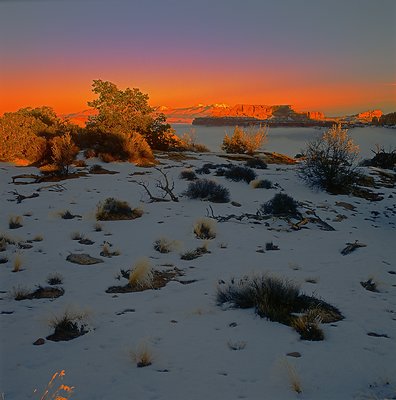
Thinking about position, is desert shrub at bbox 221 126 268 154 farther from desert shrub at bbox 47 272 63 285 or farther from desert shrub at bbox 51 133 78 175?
desert shrub at bbox 47 272 63 285

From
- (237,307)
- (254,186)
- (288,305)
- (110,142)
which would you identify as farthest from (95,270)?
(110,142)

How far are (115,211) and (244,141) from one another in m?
21.5

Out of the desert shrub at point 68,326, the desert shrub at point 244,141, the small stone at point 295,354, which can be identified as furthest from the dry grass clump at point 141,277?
the desert shrub at point 244,141

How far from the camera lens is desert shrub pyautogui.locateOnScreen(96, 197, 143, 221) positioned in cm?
963

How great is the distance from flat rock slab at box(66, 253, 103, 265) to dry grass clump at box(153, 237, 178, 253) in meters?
1.27

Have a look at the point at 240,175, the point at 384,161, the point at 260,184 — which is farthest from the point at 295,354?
the point at 384,161

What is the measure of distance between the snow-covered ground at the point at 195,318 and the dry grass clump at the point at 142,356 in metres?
0.04

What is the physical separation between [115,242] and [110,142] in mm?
13875

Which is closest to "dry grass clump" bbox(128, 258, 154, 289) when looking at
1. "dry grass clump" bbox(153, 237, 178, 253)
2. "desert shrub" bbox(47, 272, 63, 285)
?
"desert shrub" bbox(47, 272, 63, 285)

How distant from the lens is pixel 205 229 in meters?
8.70

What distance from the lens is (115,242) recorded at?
7.84 m

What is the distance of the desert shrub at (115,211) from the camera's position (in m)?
9.63

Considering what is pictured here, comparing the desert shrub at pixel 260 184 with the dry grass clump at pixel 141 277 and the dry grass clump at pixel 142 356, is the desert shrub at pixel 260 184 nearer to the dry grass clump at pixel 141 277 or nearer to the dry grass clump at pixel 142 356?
the dry grass clump at pixel 141 277

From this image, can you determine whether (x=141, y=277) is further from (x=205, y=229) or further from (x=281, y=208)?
(x=281, y=208)
